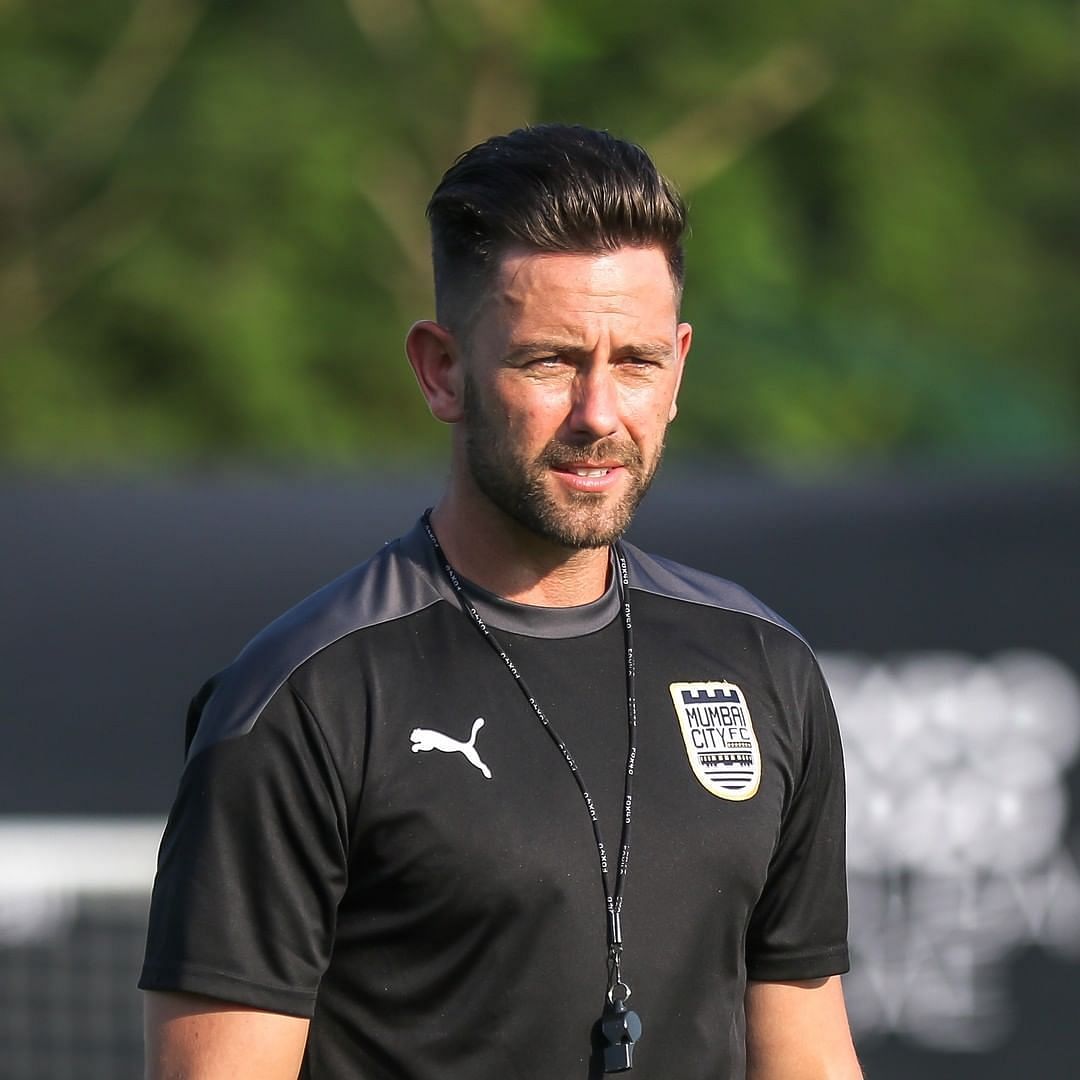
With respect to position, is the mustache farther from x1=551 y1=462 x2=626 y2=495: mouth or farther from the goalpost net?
the goalpost net

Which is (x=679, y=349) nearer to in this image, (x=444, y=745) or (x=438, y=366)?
(x=438, y=366)

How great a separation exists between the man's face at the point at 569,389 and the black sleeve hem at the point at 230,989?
0.59 metres

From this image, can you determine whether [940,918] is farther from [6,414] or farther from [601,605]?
[6,414]

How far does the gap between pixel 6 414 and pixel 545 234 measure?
813 cm

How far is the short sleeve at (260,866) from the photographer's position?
2.06 metres

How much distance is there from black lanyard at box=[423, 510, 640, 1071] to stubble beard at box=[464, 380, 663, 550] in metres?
0.13

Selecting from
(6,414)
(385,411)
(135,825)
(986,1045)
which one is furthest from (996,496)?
(6,414)

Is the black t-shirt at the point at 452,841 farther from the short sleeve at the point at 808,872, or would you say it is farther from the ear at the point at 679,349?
the ear at the point at 679,349

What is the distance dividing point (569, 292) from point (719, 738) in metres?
0.55

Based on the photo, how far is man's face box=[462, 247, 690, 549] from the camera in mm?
2158

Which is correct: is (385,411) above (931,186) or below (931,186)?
below

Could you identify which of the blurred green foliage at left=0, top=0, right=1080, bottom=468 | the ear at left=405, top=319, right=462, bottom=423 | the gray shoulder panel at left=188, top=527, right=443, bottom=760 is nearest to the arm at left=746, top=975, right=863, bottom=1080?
the gray shoulder panel at left=188, top=527, right=443, bottom=760

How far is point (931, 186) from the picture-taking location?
11.2 metres

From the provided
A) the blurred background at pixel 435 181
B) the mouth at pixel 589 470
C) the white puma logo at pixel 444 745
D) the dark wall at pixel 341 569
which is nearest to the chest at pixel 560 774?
the white puma logo at pixel 444 745
